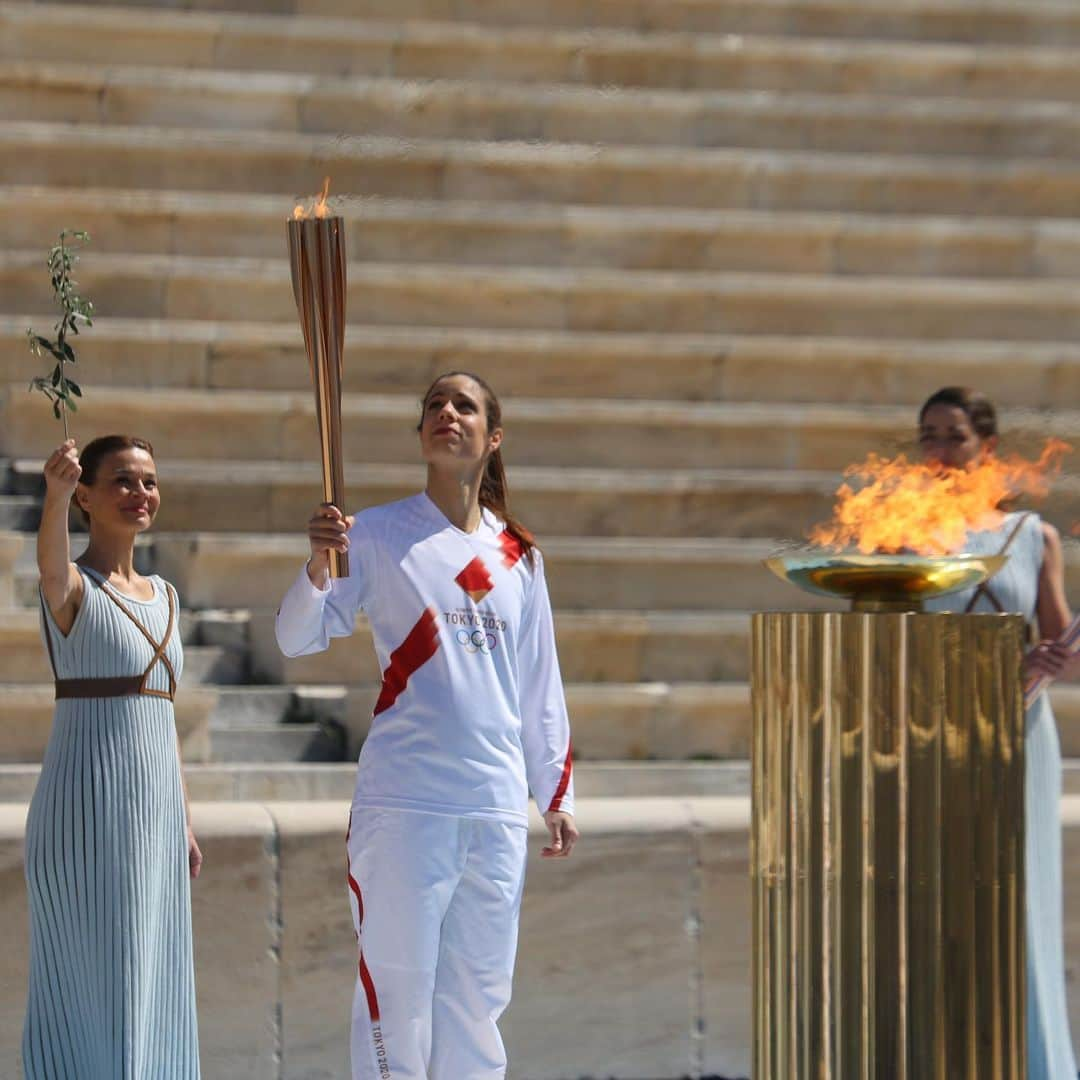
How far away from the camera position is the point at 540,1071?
6031mm

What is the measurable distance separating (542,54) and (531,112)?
483 millimetres

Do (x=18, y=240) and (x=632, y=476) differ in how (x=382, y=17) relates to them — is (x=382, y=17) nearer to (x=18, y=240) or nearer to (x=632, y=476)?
(x=18, y=240)

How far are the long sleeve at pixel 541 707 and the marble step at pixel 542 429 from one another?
3254mm

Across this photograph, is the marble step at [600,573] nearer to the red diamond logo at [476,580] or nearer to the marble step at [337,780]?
the marble step at [337,780]

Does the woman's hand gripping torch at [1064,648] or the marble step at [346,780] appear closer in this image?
the woman's hand gripping torch at [1064,648]

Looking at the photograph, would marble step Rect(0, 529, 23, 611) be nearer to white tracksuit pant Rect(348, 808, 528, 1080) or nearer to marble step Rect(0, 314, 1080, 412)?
marble step Rect(0, 314, 1080, 412)

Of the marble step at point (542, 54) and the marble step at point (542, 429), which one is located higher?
the marble step at point (542, 54)

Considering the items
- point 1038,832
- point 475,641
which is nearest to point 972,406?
point 1038,832

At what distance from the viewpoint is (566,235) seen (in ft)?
30.1

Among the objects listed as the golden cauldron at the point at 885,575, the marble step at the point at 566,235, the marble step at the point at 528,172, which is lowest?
the golden cauldron at the point at 885,575

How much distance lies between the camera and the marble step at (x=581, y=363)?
822cm

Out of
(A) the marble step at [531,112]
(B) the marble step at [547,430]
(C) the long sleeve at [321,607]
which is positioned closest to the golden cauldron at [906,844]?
(C) the long sleeve at [321,607]

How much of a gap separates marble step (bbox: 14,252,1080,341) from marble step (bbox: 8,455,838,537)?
892mm

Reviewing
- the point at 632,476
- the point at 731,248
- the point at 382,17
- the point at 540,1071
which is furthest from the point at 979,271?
the point at 540,1071
